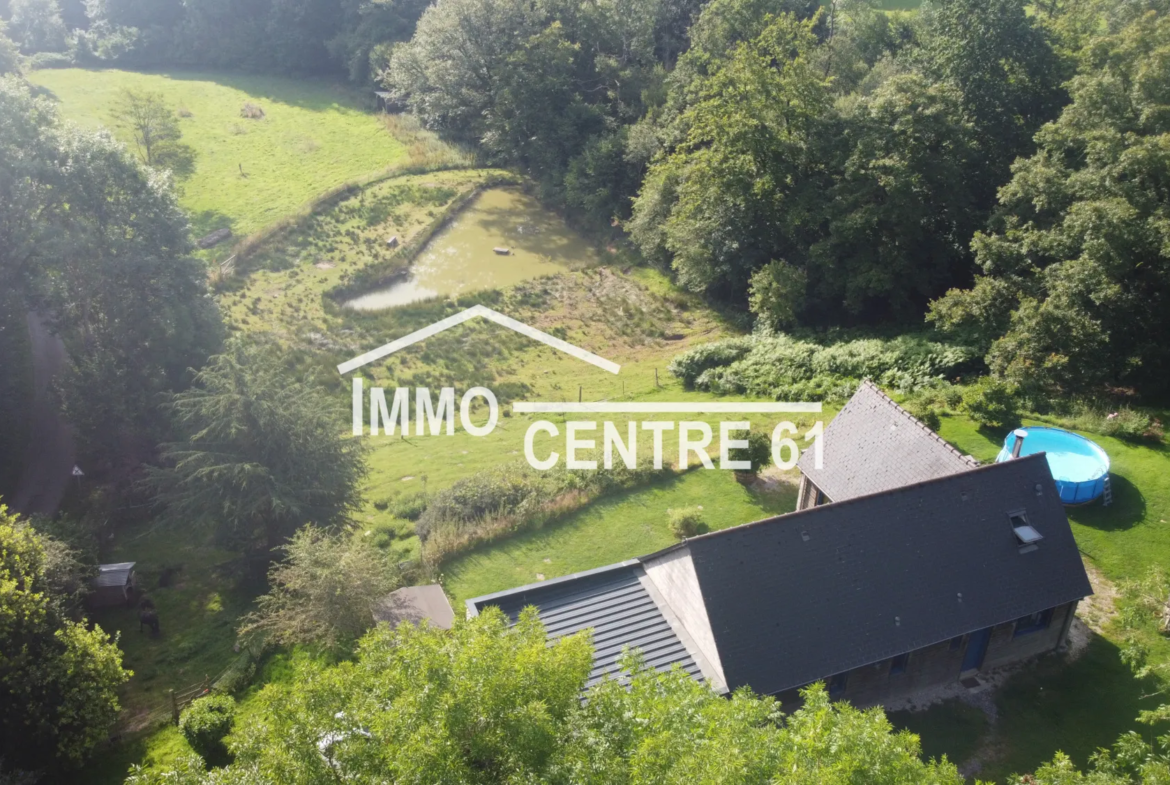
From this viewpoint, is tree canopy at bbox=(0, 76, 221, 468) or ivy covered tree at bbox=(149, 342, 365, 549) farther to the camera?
tree canopy at bbox=(0, 76, 221, 468)

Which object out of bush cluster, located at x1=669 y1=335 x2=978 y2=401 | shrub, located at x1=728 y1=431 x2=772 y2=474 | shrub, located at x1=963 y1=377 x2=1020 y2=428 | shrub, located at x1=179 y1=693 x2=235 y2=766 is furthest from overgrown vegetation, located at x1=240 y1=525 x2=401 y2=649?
shrub, located at x1=963 y1=377 x2=1020 y2=428

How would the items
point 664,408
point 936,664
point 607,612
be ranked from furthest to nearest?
point 664,408, point 607,612, point 936,664

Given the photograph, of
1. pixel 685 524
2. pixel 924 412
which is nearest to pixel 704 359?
pixel 924 412

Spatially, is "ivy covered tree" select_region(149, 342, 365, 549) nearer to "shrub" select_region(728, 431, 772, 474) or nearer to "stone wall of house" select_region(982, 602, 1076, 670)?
"shrub" select_region(728, 431, 772, 474)

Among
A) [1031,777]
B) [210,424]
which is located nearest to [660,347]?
[210,424]

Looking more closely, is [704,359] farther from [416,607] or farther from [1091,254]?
[416,607]

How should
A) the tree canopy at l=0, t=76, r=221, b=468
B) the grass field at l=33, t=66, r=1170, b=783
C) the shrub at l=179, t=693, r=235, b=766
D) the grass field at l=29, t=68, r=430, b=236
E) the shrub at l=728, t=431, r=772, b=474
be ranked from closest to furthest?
the shrub at l=179, t=693, r=235, b=766
the grass field at l=33, t=66, r=1170, b=783
the shrub at l=728, t=431, r=772, b=474
the tree canopy at l=0, t=76, r=221, b=468
the grass field at l=29, t=68, r=430, b=236
